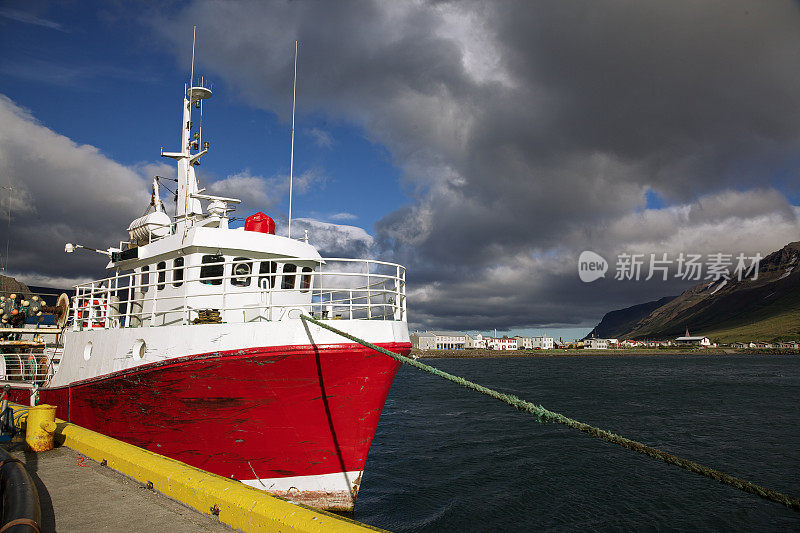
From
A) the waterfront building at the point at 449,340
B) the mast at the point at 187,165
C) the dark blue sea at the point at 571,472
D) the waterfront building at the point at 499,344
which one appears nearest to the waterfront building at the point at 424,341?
the waterfront building at the point at 449,340

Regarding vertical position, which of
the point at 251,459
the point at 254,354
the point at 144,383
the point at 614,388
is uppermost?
the point at 254,354

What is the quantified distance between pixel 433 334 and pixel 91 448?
180 meters

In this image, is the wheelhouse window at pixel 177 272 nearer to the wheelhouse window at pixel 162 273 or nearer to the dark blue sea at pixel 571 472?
the wheelhouse window at pixel 162 273

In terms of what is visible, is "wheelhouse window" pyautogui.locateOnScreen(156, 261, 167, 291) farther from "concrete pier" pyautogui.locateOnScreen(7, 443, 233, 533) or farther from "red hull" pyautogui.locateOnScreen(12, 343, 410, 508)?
"concrete pier" pyautogui.locateOnScreen(7, 443, 233, 533)

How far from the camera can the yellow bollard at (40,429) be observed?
8.65m

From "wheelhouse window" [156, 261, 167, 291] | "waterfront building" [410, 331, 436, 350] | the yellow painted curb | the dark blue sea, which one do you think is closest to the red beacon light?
"wheelhouse window" [156, 261, 167, 291]

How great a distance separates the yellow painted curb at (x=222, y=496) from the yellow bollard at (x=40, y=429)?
142 cm

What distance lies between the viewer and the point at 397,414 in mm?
26406

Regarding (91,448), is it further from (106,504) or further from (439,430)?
(439,430)

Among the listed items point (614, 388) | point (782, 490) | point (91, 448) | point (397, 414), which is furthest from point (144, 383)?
point (614, 388)

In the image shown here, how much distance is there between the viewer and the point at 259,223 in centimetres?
1121

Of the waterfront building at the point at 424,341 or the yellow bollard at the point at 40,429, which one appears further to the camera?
the waterfront building at the point at 424,341

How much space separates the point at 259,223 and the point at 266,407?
462 cm

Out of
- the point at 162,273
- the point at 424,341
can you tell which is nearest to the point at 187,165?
the point at 162,273
